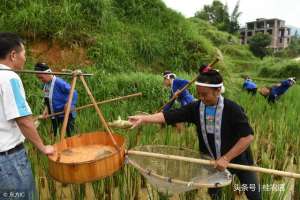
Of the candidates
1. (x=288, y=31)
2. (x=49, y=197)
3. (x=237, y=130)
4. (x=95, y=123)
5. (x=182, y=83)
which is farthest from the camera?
(x=288, y=31)

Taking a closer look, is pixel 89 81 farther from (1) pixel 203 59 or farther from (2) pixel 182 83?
(1) pixel 203 59

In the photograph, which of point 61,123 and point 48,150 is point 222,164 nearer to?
point 48,150

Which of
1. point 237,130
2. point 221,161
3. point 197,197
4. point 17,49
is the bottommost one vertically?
point 197,197

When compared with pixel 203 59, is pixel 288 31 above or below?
above

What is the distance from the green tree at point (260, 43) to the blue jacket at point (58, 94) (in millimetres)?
26681

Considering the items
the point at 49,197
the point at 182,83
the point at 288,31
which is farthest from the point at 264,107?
the point at 288,31

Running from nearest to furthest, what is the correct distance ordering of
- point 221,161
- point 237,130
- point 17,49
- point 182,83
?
point 17,49 → point 221,161 → point 237,130 → point 182,83

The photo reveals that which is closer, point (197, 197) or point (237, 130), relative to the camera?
point (237, 130)

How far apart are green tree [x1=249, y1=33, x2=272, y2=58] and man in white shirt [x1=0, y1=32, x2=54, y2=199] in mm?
28558

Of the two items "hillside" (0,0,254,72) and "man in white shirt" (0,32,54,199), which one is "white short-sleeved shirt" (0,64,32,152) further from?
"hillside" (0,0,254,72)

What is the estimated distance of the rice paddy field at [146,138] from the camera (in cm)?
274

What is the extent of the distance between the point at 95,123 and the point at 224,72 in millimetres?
5957

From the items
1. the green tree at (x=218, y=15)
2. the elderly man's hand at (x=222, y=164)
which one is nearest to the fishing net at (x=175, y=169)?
the elderly man's hand at (x=222, y=164)

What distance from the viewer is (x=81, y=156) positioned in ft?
7.59
